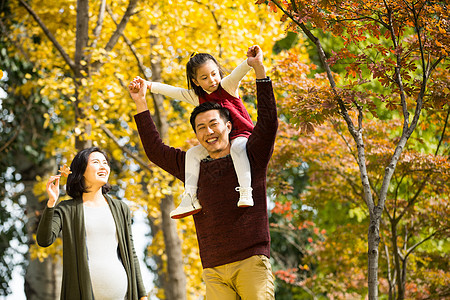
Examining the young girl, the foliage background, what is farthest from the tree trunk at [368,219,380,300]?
the young girl

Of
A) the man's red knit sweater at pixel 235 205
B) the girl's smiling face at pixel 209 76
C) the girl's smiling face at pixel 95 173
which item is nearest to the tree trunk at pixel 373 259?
the man's red knit sweater at pixel 235 205

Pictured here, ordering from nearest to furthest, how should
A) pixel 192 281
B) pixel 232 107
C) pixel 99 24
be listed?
pixel 232 107 → pixel 99 24 → pixel 192 281

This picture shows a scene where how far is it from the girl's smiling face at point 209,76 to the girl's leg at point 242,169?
→ 0.40 metres

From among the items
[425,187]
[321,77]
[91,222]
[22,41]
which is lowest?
[91,222]

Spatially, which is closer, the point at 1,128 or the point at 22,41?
the point at 22,41

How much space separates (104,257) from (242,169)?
107 cm

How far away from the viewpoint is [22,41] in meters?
9.38

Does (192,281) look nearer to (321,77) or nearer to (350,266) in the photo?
(350,266)

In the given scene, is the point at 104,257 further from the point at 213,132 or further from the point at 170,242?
the point at 170,242

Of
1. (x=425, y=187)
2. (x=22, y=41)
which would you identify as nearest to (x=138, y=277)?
(x=425, y=187)

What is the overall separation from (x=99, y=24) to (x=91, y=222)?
14.9 ft

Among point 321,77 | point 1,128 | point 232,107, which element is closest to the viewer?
point 232,107

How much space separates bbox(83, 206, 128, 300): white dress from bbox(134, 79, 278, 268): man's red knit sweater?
0.69 meters

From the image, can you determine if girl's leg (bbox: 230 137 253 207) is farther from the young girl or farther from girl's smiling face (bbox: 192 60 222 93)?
girl's smiling face (bbox: 192 60 222 93)
